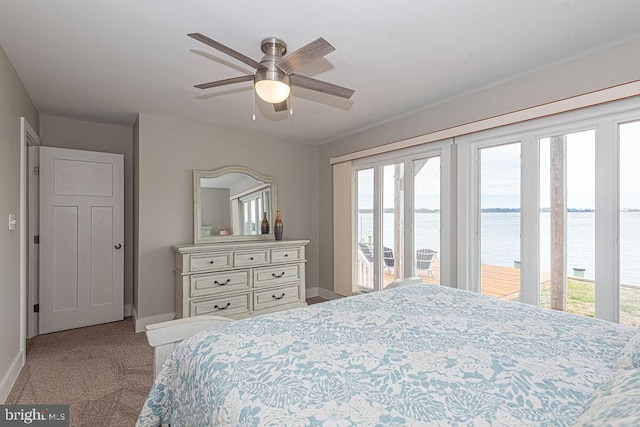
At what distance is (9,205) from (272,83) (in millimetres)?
2199

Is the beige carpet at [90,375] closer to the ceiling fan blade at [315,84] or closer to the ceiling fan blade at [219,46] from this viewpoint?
the ceiling fan blade at [219,46]

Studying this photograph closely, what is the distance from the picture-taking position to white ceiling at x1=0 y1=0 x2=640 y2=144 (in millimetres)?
1771

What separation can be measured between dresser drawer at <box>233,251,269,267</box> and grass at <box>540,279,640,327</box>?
9.09ft

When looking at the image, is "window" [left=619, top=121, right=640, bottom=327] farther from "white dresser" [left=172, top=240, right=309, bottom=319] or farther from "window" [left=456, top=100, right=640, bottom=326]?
"white dresser" [left=172, top=240, right=309, bottom=319]

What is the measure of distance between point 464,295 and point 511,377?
1.04m

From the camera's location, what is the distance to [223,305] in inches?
139

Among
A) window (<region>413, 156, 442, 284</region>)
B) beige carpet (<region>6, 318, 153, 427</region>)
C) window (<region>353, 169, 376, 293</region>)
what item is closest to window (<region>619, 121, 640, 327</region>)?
window (<region>413, 156, 442, 284</region>)

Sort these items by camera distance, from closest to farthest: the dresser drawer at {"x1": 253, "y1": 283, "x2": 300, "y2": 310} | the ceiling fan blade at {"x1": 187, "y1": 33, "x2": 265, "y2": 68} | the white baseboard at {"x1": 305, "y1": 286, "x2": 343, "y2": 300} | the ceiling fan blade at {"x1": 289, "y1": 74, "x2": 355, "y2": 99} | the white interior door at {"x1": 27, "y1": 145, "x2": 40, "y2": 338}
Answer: the ceiling fan blade at {"x1": 187, "y1": 33, "x2": 265, "y2": 68} < the ceiling fan blade at {"x1": 289, "y1": 74, "x2": 355, "y2": 99} < the white interior door at {"x1": 27, "y1": 145, "x2": 40, "y2": 338} < the dresser drawer at {"x1": 253, "y1": 283, "x2": 300, "y2": 310} < the white baseboard at {"x1": 305, "y1": 286, "x2": 343, "y2": 300}

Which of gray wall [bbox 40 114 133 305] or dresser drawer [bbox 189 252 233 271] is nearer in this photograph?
dresser drawer [bbox 189 252 233 271]

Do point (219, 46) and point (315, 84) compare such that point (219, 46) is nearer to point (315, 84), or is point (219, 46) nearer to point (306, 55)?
point (306, 55)

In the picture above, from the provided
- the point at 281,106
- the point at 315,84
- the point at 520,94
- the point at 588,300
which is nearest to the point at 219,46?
the point at 315,84

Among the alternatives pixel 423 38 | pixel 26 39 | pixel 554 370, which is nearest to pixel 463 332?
pixel 554 370

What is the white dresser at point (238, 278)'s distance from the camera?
340 cm

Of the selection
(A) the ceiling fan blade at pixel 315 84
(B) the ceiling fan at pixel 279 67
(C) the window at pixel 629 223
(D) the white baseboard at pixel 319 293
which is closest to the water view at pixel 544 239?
(C) the window at pixel 629 223
